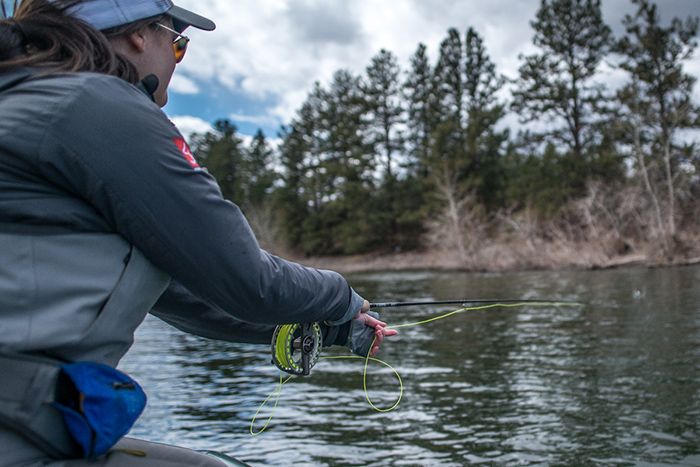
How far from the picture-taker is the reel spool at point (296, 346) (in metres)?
2.30

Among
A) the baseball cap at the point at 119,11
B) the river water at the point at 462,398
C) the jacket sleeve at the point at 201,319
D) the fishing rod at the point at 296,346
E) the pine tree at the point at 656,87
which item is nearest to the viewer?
the baseball cap at the point at 119,11

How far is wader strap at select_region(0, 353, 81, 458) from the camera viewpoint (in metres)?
1.15

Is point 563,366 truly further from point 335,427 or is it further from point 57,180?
point 57,180

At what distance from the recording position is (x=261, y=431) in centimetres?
494

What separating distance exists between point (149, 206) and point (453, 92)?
4409 centimetres

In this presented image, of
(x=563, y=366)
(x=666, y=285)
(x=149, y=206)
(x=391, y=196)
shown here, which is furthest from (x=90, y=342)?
(x=391, y=196)

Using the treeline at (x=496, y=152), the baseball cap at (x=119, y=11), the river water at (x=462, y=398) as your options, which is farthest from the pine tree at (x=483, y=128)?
the baseball cap at (x=119, y=11)

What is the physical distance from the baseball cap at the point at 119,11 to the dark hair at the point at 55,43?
0.9 inches

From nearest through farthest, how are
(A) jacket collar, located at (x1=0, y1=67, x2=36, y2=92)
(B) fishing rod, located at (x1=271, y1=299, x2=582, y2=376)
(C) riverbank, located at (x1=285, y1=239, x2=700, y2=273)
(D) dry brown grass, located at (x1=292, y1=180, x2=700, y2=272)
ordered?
1. (A) jacket collar, located at (x1=0, y1=67, x2=36, y2=92)
2. (B) fishing rod, located at (x1=271, y1=299, x2=582, y2=376)
3. (C) riverbank, located at (x1=285, y1=239, x2=700, y2=273)
4. (D) dry brown grass, located at (x1=292, y1=180, x2=700, y2=272)

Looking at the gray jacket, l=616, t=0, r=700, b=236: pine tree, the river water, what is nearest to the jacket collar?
the gray jacket

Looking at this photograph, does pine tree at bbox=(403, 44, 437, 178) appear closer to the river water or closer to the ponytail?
the river water

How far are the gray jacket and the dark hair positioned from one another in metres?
0.08

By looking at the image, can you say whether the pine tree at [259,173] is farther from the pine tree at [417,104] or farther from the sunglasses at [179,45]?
the sunglasses at [179,45]

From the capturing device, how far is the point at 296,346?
2.39 meters
